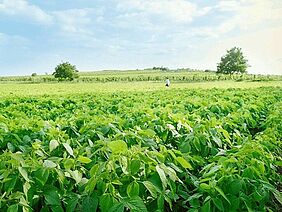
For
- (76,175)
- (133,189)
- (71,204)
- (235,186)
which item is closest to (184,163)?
(235,186)

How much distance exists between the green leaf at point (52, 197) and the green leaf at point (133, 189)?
47cm

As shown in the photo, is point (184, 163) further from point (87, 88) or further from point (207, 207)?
point (87, 88)

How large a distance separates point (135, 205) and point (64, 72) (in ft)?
329

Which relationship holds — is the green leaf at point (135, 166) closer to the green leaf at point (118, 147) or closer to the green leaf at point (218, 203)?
the green leaf at point (118, 147)

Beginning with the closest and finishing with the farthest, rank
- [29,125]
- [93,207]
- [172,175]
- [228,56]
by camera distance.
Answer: [93,207] → [172,175] → [29,125] → [228,56]

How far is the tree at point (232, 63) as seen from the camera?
10006 cm

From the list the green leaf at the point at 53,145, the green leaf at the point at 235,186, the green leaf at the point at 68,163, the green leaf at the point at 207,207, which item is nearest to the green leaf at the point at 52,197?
the green leaf at the point at 68,163

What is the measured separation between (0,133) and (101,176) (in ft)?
7.27

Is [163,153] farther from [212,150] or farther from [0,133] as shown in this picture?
[0,133]

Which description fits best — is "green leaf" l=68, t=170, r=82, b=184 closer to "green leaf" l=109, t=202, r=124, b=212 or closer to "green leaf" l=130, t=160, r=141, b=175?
"green leaf" l=130, t=160, r=141, b=175

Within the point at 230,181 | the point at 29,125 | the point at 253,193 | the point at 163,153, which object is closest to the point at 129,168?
the point at 163,153

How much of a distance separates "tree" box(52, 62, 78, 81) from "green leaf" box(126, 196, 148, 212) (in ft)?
328

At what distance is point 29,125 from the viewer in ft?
15.7

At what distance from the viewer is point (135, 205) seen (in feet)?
6.88
